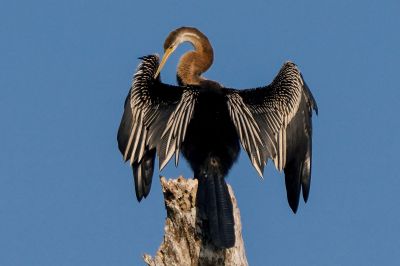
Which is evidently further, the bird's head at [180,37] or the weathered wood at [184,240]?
the bird's head at [180,37]

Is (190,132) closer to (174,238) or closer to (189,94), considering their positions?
(189,94)

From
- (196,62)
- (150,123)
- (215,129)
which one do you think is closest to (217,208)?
(215,129)

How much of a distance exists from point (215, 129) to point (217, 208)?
1.17 metres

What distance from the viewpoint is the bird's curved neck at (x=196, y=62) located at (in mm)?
8680

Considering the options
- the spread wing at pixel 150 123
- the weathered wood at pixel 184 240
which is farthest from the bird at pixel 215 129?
the weathered wood at pixel 184 240

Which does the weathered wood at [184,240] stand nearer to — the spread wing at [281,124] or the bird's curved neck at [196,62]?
the spread wing at [281,124]

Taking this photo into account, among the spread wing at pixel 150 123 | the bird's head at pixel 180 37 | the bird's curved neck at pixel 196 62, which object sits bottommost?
the spread wing at pixel 150 123

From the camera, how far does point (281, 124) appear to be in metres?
7.86

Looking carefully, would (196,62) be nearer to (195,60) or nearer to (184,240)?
(195,60)

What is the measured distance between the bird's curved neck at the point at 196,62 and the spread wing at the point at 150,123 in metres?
0.71

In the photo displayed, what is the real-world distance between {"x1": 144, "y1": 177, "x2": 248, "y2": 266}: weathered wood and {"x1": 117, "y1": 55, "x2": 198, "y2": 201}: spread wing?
785mm

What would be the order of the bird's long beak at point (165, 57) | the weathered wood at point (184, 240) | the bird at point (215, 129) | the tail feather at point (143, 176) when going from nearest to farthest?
the weathered wood at point (184, 240)
the bird at point (215, 129)
the tail feather at point (143, 176)
the bird's long beak at point (165, 57)

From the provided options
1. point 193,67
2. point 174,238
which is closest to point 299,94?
point 193,67

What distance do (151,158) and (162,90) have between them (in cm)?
63
